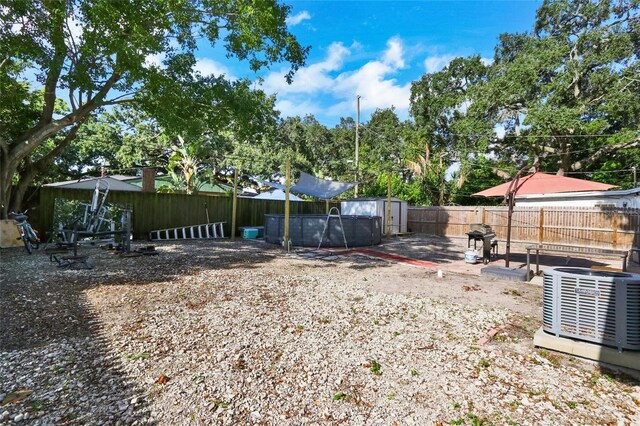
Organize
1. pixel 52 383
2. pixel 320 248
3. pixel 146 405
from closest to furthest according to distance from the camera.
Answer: pixel 146 405
pixel 52 383
pixel 320 248

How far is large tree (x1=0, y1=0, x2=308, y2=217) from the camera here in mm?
7781

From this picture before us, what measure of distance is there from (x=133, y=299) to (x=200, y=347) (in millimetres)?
2143

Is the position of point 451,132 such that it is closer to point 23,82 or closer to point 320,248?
point 320,248

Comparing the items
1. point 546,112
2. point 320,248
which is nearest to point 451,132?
point 546,112

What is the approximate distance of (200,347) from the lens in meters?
3.13

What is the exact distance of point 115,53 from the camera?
7902mm

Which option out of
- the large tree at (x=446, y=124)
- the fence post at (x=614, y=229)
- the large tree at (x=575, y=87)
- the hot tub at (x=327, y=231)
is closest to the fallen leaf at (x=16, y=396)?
the hot tub at (x=327, y=231)

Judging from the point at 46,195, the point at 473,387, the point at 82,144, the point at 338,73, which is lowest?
the point at 473,387

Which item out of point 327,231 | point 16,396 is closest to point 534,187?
point 327,231

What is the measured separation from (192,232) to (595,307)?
1287cm

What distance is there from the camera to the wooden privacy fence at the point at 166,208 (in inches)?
398

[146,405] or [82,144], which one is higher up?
[82,144]

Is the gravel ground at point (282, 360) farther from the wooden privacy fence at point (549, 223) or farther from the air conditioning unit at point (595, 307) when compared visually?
the wooden privacy fence at point (549, 223)

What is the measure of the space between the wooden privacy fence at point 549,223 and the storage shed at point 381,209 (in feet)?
4.72
